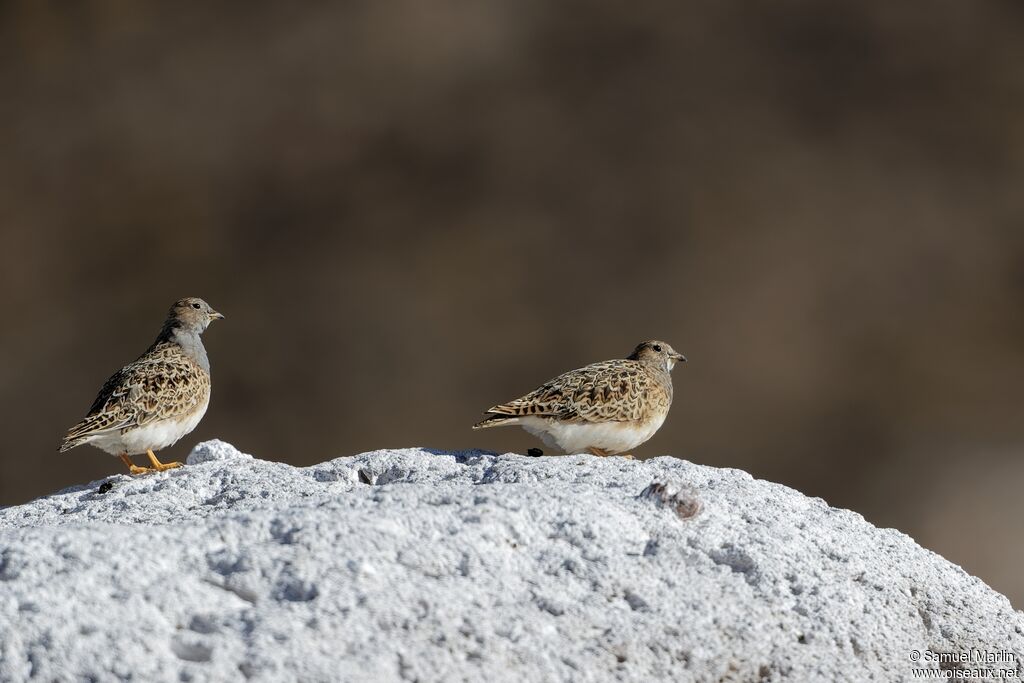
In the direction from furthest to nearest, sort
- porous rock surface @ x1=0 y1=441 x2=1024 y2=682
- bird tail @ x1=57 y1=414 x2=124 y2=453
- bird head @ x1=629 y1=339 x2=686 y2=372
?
bird head @ x1=629 y1=339 x2=686 y2=372, bird tail @ x1=57 y1=414 x2=124 y2=453, porous rock surface @ x1=0 y1=441 x2=1024 y2=682

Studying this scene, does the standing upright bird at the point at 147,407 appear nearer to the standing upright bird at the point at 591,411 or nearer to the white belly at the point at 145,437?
the white belly at the point at 145,437

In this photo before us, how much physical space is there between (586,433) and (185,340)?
3808 mm

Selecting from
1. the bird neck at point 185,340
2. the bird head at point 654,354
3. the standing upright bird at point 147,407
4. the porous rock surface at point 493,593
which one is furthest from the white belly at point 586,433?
the porous rock surface at point 493,593

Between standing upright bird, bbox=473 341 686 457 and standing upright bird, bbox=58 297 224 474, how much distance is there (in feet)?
8.45

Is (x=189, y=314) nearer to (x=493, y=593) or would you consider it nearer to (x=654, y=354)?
(x=654, y=354)

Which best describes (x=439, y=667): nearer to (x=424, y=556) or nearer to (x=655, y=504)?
(x=424, y=556)

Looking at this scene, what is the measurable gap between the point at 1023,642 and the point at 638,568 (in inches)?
90.3

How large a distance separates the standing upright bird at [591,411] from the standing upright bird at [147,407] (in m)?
2.58

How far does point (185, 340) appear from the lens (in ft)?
37.3

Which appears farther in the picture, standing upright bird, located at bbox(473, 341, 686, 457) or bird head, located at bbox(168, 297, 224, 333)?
bird head, located at bbox(168, 297, 224, 333)

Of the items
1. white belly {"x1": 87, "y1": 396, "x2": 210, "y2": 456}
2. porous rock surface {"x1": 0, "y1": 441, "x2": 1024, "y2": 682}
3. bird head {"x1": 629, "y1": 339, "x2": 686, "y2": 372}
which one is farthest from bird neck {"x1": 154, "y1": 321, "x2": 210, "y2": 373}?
porous rock surface {"x1": 0, "y1": 441, "x2": 1024, "y2": 682}

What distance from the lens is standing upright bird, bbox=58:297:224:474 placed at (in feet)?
33.5

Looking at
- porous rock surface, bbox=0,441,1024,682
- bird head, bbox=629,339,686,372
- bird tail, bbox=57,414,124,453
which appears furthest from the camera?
bird head, bbox=629,339,686,372

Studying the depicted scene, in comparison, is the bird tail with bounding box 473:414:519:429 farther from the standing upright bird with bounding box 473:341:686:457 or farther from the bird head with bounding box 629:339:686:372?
the bird head with bounding box 629:339:686:372
